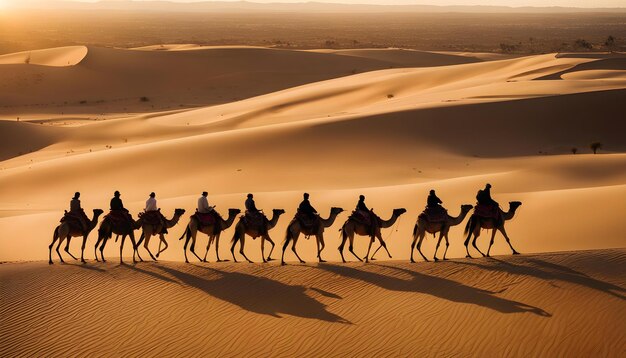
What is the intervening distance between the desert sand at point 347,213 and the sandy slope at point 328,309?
0.11 ft

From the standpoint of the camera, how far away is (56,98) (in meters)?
58.8

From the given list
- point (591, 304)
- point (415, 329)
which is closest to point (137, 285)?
point (415, 329)

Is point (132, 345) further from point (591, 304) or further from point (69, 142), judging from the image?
point (69, 142)

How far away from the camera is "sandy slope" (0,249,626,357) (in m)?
9.92

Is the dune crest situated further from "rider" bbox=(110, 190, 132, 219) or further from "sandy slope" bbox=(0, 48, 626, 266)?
"rider" bbox=(110, 190, 132, 219)

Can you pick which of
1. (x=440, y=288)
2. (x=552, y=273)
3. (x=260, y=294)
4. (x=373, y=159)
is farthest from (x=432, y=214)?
(x=373, y=159)

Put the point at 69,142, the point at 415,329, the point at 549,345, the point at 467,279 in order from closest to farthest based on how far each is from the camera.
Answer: the point at 549,345
the point at 415,329
the point at 467,279
the point at 69,142

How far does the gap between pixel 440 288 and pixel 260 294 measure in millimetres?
2933

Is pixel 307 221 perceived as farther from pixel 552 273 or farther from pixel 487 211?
pixel 552 273

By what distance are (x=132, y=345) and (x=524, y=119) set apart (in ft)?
71.1

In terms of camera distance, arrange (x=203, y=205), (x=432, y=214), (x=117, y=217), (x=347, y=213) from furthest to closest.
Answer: (x=347, y=213), (x=117, y=217), (x=203, y=205), (x=432, y=214)

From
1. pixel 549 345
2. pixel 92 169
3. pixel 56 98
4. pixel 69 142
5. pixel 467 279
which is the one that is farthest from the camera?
pixel 56 98

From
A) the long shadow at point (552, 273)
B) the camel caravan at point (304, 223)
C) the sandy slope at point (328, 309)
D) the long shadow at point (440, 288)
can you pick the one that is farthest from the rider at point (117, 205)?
the long shadow at point (552, 273)

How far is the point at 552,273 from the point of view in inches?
459
